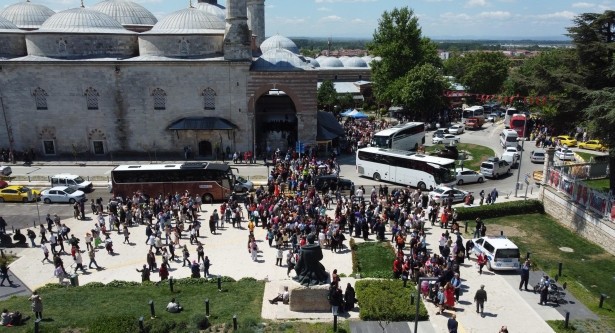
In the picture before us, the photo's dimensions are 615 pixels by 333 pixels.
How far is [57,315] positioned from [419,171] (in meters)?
24.1

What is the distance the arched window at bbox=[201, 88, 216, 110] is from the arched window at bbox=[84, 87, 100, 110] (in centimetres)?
941

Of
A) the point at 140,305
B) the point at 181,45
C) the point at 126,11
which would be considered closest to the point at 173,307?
the point at 140,305

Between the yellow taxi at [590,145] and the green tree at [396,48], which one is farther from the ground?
the green tree at [396,48]

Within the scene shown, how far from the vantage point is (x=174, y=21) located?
43781mm

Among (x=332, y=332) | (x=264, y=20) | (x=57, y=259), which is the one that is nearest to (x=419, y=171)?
(x=332, y=332)

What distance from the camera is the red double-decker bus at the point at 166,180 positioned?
103ft

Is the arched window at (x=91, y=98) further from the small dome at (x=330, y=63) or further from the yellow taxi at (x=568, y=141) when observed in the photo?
the small dome at (x=330, y=63)

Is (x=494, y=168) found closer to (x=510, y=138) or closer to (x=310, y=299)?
(x=510, y=138)

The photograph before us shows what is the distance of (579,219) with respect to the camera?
1062 inches

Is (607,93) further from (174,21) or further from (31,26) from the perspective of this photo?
(31,26)

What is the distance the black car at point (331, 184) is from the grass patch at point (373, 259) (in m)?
9.41

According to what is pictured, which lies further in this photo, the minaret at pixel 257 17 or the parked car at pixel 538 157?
the minaret at pixel 257 17

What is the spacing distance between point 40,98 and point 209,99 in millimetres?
14724

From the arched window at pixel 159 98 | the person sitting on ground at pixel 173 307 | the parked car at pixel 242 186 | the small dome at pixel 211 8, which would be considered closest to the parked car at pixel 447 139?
the parked car at pixel 242 186
